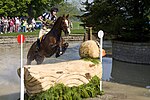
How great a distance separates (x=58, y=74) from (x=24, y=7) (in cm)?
4223

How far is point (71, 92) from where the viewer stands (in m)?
8.27

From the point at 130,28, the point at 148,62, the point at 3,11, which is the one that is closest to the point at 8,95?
the point at 148,62

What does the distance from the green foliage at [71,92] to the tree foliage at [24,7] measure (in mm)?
36937

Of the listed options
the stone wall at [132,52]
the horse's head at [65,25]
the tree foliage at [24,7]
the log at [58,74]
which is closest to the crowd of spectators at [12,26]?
the tree foliage at [24,7]

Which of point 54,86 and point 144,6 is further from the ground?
point 144,6

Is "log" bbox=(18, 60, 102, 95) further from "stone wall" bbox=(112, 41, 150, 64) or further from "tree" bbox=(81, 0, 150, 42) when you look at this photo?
"tree" bbox=(81, 0, 150, 42)

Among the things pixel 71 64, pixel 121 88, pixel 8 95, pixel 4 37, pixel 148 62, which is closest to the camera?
pixel 71 64

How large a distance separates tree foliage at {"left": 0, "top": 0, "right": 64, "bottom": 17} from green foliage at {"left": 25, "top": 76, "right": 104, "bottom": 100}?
121 feet

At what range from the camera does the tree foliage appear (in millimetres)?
45688

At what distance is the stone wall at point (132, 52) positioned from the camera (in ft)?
58.4

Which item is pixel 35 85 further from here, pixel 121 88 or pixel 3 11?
pixel 3 11

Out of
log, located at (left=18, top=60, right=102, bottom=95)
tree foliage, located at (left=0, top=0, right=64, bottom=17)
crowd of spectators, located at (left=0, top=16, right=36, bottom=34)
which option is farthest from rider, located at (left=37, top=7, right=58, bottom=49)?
tree foliage, located at (left=0, top=0, right=64, bottom=17)

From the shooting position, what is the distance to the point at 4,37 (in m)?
29.8

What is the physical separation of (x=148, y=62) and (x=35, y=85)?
10997mm
